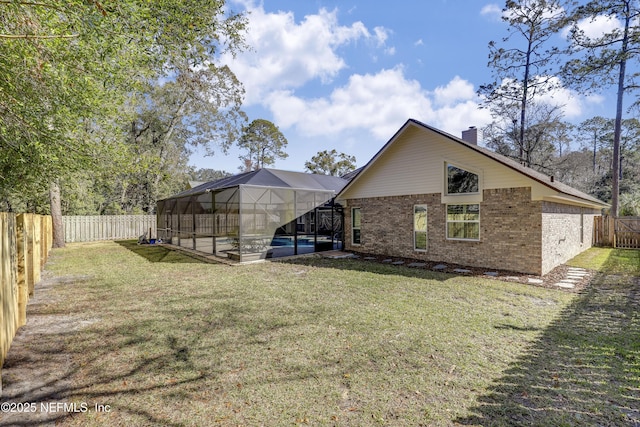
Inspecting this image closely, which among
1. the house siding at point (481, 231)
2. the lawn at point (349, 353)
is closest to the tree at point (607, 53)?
the house siding at point (481, 231)

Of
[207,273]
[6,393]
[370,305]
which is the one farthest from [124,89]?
[370,305]

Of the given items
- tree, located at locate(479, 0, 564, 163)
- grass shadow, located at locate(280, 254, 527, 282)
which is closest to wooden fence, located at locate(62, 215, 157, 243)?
grass shadow, located at locate(280, 254, 527, 282)

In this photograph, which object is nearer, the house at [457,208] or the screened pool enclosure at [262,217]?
the house at [457,208]

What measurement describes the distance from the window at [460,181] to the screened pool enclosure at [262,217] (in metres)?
5.08

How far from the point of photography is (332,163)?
119ft

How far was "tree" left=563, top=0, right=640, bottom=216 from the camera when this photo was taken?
14242mm

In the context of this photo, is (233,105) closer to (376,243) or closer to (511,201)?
(376,243)

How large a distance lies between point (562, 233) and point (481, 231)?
3312 millimetres

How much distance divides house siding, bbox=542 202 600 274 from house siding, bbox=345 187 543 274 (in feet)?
1.34

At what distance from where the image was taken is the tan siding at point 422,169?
8.67 m

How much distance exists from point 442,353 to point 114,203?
81.2 ft

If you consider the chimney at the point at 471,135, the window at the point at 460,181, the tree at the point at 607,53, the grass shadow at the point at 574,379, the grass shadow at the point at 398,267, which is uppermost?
the tree at the point at 607,53

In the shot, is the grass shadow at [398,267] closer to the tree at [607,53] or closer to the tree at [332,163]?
the tree at [607,53]

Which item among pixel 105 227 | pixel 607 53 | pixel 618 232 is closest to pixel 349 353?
pixel 618 232
